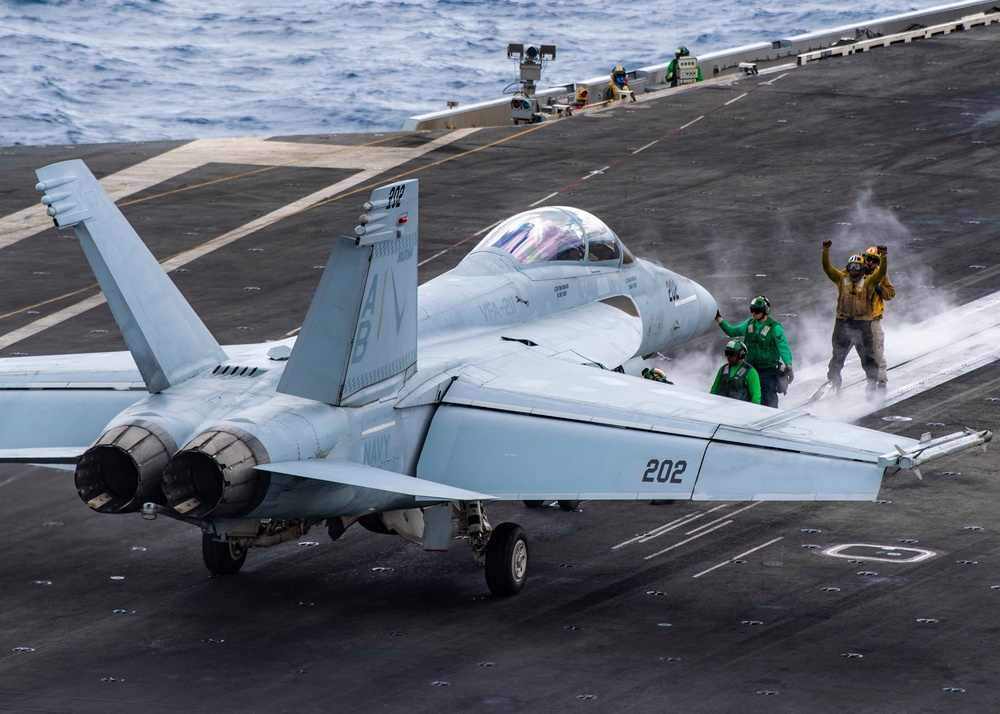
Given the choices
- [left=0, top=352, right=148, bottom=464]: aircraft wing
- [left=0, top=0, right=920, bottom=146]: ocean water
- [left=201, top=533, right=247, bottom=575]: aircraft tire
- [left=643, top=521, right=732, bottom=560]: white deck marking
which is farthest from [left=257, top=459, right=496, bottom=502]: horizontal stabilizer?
[left=0, top=0, right=920, bottom=146]: ocean water

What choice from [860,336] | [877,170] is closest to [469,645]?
[860,336]

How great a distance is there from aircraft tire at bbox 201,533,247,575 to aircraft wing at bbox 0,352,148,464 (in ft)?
6.54

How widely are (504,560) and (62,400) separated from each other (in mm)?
5948

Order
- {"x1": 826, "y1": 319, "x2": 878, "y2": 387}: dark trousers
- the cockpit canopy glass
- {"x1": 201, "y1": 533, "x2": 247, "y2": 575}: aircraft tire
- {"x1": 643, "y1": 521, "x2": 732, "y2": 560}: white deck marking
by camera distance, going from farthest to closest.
→ 1. {"x1": 826, "y1": 319, "x2": 878, "y2": 387}: dark trousers
2. the cockpit canopy glass
3. {"x1": 643, "y1": 521, "x2": 732, "y2": 560}: white deck marking
4. {"x1": 201, "y1": 533, "x2": 247, "y2": 575}: aircraft tire

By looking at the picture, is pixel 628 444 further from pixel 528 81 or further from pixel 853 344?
pixel 528 81

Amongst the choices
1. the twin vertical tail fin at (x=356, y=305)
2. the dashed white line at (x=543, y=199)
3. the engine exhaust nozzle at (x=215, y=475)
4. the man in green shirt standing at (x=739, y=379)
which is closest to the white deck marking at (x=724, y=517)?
the man in green shirt standing at (x=739, y=379)

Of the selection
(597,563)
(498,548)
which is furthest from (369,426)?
(597,563)

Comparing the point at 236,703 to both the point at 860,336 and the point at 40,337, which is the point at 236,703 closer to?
the point at 860,336

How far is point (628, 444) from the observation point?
16266 millimetres

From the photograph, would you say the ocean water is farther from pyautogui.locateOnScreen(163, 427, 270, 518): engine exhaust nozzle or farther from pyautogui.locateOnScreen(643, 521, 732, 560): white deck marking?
pyautogui.locateOnScreen(163, 427, 270, 518): engine exhaust nozzle

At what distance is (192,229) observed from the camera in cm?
3750

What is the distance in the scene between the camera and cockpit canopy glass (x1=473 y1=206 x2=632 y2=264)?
21391 mm

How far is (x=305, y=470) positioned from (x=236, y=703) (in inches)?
96.8

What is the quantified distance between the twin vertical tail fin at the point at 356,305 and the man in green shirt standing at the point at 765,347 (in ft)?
25.4
